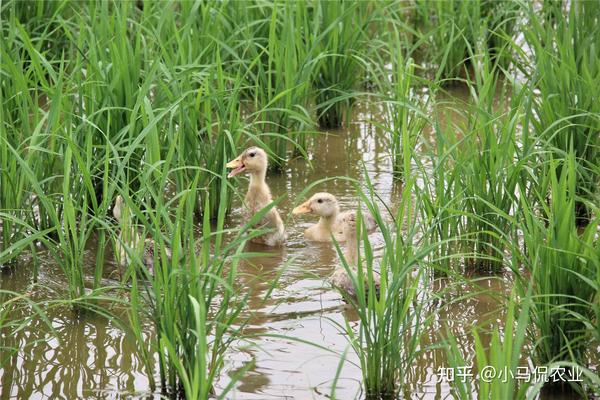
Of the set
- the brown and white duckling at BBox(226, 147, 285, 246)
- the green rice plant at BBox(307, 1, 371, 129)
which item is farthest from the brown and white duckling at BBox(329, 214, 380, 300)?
the green rice plant at BBox(307, 1, 371, 129)

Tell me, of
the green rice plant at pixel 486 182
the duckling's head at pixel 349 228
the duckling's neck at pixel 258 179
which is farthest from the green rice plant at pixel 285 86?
the green rice plant at pixel 486 182

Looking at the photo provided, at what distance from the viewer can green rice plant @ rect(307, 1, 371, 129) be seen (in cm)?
841

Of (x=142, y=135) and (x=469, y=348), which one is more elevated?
(x=142, y=135)

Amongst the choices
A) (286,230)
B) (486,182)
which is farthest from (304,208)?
(486,182)

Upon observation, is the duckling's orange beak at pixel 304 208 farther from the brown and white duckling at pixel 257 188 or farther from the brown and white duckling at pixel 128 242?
the brown and white duckling at pixel 128 242

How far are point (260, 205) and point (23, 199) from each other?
1.46 meters

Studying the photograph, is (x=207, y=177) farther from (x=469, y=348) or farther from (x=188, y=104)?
(x=469, y=348)

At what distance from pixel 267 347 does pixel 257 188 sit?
204cm

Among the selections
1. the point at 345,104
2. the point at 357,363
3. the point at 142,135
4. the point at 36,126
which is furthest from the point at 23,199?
the point at 345,104

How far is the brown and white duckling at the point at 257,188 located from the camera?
7070mm

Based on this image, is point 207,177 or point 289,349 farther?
point 207,177

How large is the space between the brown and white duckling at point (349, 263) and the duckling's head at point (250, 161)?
72 cm

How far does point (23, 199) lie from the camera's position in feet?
20.9

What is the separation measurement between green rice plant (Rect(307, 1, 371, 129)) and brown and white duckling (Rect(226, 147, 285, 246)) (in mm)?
1173
